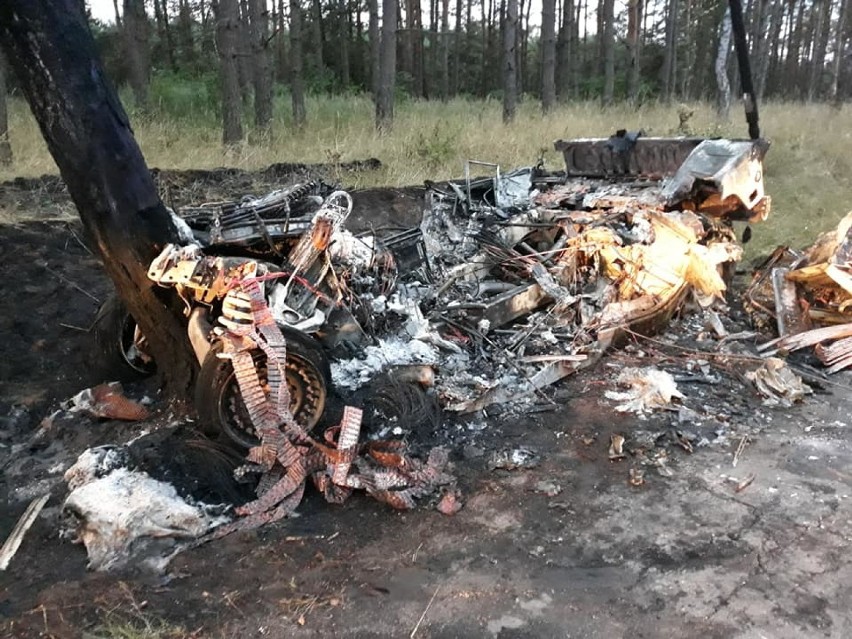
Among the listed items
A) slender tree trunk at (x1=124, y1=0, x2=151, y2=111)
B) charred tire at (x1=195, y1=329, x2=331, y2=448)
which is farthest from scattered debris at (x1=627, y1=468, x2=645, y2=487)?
slender tree trunk at (x1=124, y1=0, x2=151, y2=111)

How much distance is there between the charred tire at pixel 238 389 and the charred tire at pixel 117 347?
1.41m

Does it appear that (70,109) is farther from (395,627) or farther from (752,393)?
(752,393)

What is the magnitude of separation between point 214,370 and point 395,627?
6.21 feet

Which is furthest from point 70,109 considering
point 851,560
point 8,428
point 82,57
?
point 851,560

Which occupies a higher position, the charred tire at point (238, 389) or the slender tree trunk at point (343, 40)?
the slender tree trunk at point (343, 40)

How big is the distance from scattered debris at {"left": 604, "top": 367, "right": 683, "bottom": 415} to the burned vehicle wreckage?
423 millimetres

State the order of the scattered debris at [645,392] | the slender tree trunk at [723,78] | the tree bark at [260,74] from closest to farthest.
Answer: the scattered debris at [645,392] < the tree bark at [260,74] < the slender tree trunk at [723,78]

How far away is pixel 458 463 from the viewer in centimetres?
423

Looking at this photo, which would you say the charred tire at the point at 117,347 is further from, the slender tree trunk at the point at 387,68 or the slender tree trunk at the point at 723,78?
the slender tree trunk at the point at 723,78

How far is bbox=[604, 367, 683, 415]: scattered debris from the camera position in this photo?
4.82 metres

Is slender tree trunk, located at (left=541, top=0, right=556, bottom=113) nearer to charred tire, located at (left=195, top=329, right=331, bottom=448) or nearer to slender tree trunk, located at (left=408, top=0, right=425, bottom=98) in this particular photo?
slender tree trunk, located at (left=408, top=0, right=425, bottom=98)

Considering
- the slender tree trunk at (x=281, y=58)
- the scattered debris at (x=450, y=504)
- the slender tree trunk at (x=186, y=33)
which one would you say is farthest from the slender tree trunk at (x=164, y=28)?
the scattered debris at (x=450, y=504)

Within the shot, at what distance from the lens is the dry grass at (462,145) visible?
9406 millimetres

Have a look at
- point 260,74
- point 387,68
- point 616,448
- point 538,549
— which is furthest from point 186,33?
point 538,549
